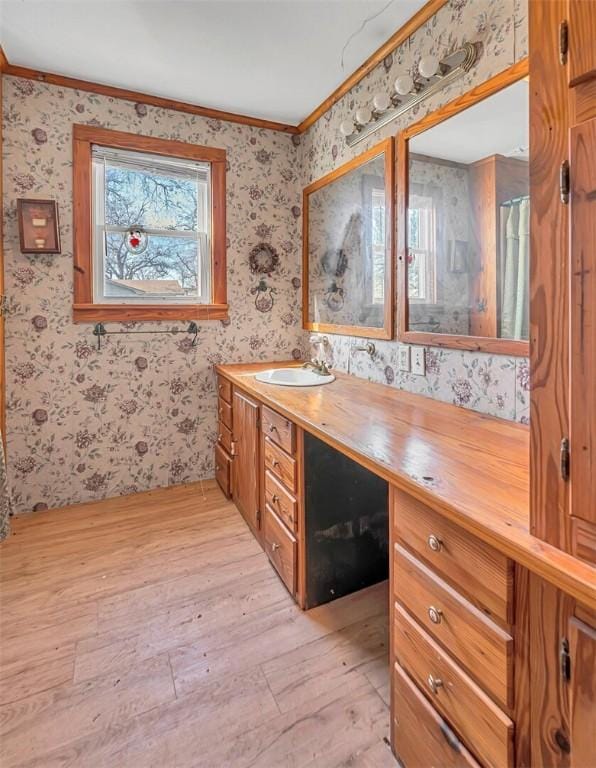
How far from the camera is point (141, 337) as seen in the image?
2.66 m

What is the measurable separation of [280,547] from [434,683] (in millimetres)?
968

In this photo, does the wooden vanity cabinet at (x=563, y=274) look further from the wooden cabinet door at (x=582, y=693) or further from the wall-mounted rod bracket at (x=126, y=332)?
the wall-mounted rod bracket at (x=126, y=332)

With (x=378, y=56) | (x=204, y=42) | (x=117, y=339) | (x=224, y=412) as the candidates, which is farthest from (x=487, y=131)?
(x=117, y=339)

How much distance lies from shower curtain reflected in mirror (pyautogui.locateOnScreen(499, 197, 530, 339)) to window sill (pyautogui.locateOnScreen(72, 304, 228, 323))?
1.86 metres

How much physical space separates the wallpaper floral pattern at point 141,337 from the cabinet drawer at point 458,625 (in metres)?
0.89

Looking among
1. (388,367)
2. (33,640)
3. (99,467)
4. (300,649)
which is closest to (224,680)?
(300,649)

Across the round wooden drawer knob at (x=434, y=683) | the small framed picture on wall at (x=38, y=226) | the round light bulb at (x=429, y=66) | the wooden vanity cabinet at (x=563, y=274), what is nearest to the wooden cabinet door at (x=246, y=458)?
the round wooden drawer knob at (x=434, y=683)

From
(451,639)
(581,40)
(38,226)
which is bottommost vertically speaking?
(451,639)

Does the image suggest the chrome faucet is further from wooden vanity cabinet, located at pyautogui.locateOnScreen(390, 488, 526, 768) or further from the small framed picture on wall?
the small framed picture on wall

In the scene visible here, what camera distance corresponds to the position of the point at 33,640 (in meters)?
1.52

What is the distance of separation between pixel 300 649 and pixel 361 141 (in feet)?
7.85

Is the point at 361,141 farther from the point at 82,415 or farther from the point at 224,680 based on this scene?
the point at 224,680

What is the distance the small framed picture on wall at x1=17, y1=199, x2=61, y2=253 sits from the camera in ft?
7.45

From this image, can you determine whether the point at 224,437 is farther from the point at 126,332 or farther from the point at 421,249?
the point at 421,249
